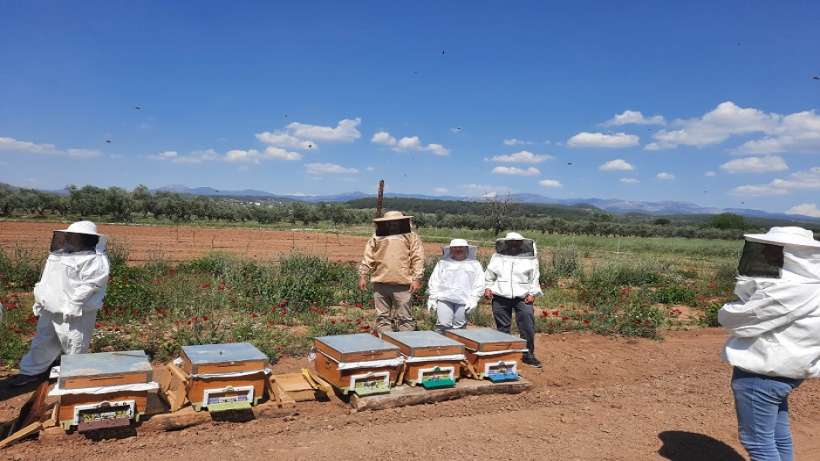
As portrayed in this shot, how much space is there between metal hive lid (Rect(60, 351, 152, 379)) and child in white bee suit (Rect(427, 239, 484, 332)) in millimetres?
3918

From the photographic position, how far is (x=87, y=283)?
6195 mm

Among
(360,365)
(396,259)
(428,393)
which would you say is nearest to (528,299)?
(396,259)

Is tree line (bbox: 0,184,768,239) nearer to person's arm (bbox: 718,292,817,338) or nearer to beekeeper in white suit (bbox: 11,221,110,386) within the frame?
beekeeper in white suit (bbox: 11,221,110,386)

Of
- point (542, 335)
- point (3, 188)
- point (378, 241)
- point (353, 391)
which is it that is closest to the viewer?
point (353, 391)

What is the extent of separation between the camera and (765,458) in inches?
155

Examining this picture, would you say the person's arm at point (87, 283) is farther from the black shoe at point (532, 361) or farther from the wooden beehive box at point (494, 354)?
the black shoe at point (532, 361)

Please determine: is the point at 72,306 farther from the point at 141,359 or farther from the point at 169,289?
the point at 169,289

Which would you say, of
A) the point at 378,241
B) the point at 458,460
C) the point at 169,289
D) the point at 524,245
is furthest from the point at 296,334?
the point at 458,460

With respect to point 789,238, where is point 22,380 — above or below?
below

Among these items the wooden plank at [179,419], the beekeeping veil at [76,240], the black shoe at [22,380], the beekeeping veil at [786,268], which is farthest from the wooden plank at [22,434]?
the beekeeping veil at [786,268]

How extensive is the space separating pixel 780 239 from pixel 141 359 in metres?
5.39

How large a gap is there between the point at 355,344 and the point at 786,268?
13.2ft

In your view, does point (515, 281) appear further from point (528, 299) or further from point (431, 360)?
point (431, 360)

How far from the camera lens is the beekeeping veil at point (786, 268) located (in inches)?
150
